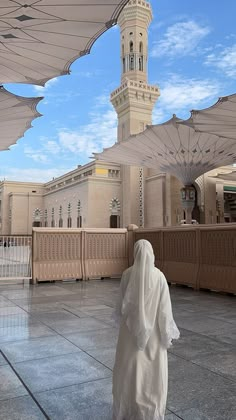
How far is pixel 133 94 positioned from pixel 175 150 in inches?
727

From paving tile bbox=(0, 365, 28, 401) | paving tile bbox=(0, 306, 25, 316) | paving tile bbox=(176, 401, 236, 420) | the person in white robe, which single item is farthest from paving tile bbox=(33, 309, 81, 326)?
the person in white robe

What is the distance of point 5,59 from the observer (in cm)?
934

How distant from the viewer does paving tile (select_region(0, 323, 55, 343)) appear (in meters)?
4.67

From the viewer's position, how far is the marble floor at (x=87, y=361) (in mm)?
2713

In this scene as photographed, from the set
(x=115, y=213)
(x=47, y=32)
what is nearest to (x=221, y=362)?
(x=47, y=32)

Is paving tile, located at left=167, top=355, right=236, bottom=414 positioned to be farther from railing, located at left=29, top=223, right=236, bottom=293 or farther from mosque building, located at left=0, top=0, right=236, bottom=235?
mosque building, located at left=0, top=0, right=236, bottom=235

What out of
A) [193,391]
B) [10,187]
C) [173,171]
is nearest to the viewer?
[193,391]

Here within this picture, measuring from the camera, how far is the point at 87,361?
3.74m

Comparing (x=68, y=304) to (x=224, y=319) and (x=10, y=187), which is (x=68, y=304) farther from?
(x=10, y=187)

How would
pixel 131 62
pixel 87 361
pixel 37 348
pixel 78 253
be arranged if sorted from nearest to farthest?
1. pixel 87 361
2. pixel 37 348
3. pixel 78 253
4. pixel 131 62

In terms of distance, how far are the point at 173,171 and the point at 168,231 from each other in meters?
11.8

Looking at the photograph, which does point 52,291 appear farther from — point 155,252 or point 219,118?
point 219,118

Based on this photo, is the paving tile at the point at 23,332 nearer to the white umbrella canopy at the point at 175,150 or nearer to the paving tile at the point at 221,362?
the paving tile at the point at 221,362

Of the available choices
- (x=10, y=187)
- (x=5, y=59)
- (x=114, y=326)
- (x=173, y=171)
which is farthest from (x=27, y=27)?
(x=10, y=187)
